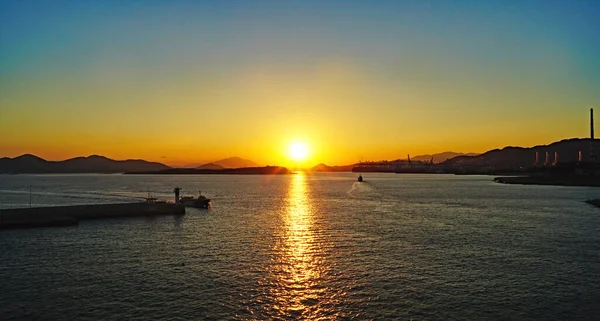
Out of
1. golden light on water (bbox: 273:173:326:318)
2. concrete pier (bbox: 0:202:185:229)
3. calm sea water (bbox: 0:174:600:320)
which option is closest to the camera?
calm sea water (bbox: 0:174:600:320)

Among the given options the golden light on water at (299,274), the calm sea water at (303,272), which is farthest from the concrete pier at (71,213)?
the golden light on water at (299,274)

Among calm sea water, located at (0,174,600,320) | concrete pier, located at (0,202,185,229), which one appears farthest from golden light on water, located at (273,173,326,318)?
concrete pier, located at (0,202,185,229)

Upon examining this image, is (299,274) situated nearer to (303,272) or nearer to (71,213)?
(303,272)

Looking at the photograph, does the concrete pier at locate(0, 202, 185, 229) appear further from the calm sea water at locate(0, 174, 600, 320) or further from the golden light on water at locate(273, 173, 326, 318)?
the golden light on water at locate(273, 173, 326, 318)

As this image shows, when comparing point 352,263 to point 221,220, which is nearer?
point 352,263

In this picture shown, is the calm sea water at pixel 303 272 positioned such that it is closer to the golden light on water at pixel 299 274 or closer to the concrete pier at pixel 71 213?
the golden light on water at pixel 299 274

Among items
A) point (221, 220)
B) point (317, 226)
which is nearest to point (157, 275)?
point (317, 226)

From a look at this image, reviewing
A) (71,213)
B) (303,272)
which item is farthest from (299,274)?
(71,213)

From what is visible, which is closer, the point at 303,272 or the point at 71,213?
the point at 303,272

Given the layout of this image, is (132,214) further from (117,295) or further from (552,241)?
(552,241)
